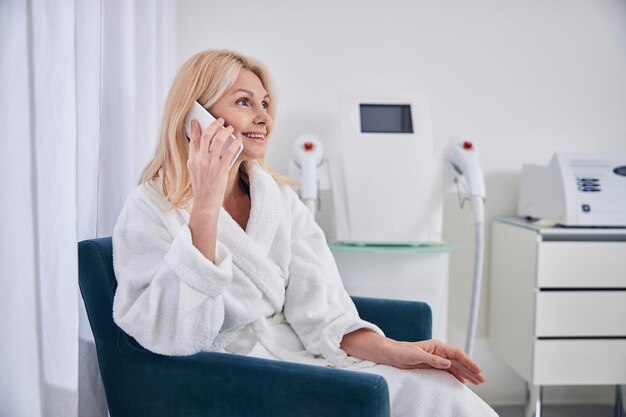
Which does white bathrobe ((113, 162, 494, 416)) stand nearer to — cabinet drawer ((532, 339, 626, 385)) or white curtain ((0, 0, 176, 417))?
white curtain ((0, 0, 176, 417))

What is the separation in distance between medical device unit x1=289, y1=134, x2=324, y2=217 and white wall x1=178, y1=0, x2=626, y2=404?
31cm

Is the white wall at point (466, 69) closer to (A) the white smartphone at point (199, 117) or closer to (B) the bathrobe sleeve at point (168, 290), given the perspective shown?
(A) the white smartphone at point (199, 117)

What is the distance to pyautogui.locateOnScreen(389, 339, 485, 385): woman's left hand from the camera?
52.2 inches

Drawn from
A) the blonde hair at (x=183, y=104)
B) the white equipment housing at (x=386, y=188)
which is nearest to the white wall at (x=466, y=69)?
the white equipment housing at (x=386, y=188)

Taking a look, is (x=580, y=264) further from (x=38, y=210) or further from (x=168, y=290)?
(x=38, y=210)

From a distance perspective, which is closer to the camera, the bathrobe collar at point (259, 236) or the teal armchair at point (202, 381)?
the teal armchair at point (202, 381)

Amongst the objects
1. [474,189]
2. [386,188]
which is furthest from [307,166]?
[474,189]

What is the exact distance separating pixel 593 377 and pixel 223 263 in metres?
1.65

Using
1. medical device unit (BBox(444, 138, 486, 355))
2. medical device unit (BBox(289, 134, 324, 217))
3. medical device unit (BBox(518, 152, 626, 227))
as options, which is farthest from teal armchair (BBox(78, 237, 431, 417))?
medical device unit (BBox(518, 152, 626, 227))

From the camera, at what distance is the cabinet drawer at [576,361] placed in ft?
7.64

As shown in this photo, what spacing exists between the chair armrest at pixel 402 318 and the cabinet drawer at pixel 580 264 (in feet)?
2.67

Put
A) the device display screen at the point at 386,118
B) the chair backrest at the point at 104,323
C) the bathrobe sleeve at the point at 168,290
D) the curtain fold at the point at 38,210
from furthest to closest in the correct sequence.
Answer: the device display screen at the point at 386,118 → the chair backrest at the point at 104,323 → the bathrobe sleeve at the point at 168,290 → the curtain fold at the point at 38,210

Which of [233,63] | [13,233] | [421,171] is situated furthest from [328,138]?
[13,233]

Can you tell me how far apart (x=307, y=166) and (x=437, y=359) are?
112 centimetres
